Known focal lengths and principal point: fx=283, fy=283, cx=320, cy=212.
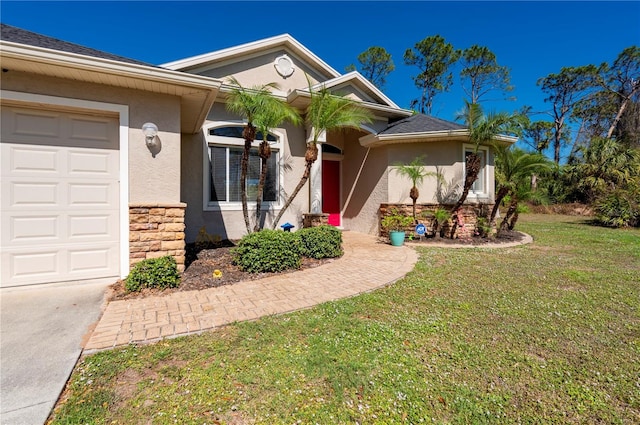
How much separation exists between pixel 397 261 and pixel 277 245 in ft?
9.81

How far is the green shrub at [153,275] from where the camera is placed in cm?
462

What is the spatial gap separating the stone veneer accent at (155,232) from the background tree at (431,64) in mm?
28085

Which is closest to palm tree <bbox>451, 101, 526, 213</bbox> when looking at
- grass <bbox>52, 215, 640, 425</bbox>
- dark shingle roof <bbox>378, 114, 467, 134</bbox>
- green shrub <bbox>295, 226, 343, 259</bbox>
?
dark shingle roof <bbox>378, 114, 467, 134</bbox>

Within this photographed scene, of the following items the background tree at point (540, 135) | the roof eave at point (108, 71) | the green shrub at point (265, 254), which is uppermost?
the background tree at point (540, 135)

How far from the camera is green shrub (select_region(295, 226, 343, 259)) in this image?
7.04 m

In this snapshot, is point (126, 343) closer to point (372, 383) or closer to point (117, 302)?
point (117, 302)

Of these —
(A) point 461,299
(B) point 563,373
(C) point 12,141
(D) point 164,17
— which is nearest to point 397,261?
(A) point 461,299

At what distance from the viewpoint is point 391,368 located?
2.72m

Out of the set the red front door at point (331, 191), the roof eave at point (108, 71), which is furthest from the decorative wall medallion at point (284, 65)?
the roof eave at point (108, 71)

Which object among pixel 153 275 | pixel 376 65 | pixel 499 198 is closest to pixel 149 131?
pixel 153 275

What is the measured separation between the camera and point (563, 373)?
2686 mm

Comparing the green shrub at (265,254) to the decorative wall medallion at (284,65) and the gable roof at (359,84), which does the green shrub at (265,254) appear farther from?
the decorative wall medallion at (284,65)

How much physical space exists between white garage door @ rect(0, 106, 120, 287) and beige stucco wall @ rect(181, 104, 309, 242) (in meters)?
3.04

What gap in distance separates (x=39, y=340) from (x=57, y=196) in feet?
8.84
